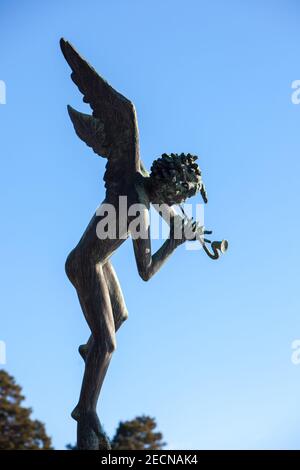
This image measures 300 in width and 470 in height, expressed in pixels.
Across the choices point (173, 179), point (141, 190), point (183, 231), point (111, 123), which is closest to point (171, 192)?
point (173, 179)

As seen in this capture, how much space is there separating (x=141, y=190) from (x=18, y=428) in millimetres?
12338

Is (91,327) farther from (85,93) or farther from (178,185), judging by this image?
(85,93)

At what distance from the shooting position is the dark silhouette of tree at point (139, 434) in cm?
2533

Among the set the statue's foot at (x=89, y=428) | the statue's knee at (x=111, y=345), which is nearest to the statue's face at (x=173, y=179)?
the statue's knee at (x=111, y=345)

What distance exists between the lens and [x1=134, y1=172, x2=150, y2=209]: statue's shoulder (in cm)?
1092

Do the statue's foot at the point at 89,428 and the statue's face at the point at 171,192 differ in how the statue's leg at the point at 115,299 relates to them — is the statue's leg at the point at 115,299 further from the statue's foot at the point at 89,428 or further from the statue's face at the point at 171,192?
the statue's face at the point at 171,192

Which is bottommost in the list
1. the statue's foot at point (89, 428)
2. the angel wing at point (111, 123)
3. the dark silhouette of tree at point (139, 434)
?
the statue's foot at point (89, 428)

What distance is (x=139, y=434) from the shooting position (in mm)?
25781

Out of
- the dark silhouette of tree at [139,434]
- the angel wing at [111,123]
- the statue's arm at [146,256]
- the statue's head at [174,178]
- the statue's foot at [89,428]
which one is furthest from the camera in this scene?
the dark silhouette of tree at [139,434]

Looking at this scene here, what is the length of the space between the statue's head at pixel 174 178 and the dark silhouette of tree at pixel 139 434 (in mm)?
14991

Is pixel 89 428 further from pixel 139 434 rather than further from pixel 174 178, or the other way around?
pixel 139 434

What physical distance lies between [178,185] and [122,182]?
617 millimetres

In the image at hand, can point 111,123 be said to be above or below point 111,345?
above

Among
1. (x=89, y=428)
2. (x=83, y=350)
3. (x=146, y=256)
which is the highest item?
(x=146, y=256)
